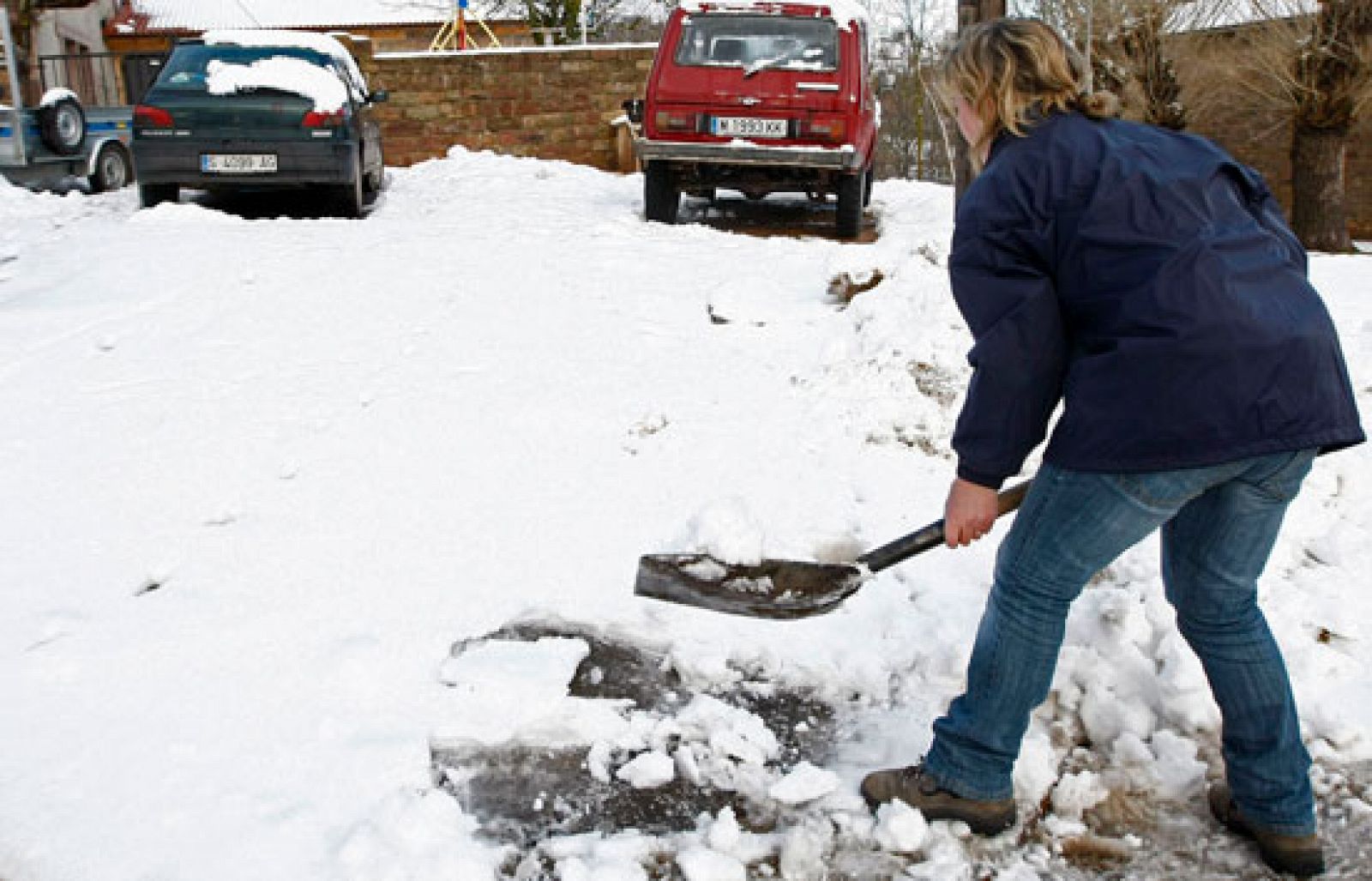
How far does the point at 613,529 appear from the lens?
3773mm

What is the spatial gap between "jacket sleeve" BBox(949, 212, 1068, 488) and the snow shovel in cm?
57

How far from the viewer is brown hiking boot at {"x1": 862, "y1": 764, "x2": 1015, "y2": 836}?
2.33m

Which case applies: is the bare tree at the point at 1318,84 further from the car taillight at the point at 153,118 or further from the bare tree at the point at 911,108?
the car taillight at the point at 153,118

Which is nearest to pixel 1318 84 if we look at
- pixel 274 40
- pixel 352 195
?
pixel 352 195

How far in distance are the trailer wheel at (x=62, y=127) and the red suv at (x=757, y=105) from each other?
21.2ft

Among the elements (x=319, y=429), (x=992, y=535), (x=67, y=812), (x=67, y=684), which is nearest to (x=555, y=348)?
(x=319, y=429)

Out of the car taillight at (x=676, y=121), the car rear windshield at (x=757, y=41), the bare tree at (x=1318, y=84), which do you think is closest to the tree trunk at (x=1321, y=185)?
the bare tree at (x=1318, y=84)

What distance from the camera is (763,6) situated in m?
9.61

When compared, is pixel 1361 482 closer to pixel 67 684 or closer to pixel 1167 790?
pixel 1167 790

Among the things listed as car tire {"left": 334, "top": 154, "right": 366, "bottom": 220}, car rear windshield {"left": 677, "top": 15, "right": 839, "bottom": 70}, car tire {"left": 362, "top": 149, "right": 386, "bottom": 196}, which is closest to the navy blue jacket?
car rear windshield {"left": 677, "top": 15, "right": 839, "bottom": 70}

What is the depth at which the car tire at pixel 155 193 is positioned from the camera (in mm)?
9859

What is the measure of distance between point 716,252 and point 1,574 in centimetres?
578

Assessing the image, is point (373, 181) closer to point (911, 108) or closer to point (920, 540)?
point (920, 540)

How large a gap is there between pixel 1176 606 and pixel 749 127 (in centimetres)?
745
